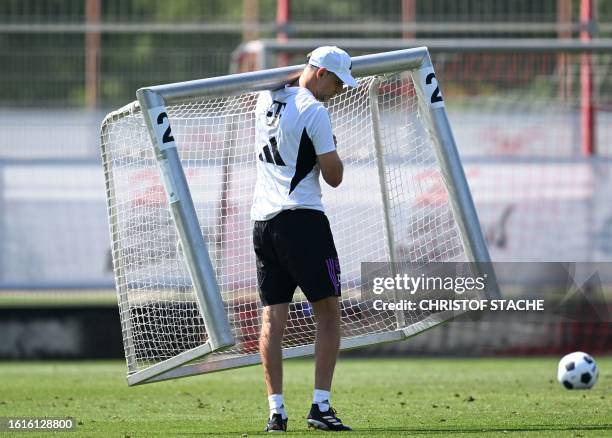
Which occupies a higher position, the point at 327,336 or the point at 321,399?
the point at 327,336

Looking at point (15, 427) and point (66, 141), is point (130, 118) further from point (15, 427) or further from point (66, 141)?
point (66, 141)

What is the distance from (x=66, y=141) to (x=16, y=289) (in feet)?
5.62

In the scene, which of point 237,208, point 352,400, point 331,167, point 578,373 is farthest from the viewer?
point 237,208

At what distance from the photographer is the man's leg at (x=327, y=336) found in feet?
23.4

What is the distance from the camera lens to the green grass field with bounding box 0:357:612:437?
24.0 feet

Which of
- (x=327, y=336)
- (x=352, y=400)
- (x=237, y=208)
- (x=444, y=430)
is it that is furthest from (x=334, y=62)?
(x=237, y=208)

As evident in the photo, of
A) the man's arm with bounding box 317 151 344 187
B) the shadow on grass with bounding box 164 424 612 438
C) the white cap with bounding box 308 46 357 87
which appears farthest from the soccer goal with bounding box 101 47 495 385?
the man's arm with bounding box 317 151 344 187

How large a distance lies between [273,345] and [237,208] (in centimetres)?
307

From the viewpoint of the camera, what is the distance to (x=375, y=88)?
874 cm

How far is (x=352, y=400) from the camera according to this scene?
909 cm

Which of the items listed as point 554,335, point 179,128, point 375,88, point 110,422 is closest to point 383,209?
point 375,88

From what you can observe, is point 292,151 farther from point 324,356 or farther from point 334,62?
point 324,356

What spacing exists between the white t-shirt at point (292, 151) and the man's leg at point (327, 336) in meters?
0.54

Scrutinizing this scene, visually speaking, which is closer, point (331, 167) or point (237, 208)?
point (331, 167)
